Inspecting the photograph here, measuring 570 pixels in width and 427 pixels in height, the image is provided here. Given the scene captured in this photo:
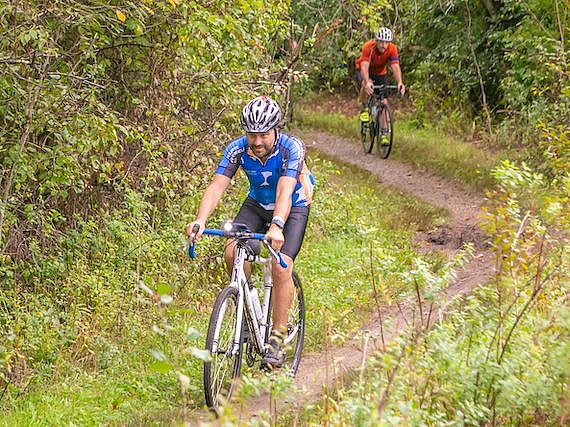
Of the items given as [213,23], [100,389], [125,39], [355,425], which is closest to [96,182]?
[125,39]

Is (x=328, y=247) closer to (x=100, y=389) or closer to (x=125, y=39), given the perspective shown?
(x=125, y=39)

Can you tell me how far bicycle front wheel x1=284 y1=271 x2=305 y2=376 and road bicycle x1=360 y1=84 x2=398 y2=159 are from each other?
28.1 feet

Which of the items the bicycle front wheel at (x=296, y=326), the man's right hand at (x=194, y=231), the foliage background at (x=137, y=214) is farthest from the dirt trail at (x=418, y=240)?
the man's right hand at (x=194, y=231)

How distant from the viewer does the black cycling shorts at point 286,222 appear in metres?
7.18

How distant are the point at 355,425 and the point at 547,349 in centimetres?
127

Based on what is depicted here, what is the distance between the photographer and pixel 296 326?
7.85 m

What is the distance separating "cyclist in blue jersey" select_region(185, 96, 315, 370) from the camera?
683 cm

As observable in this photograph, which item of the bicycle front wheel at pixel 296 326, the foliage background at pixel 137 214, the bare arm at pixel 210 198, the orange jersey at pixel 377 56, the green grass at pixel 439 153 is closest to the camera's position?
the foliage background at pixel 137 214

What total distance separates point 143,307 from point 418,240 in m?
4.35

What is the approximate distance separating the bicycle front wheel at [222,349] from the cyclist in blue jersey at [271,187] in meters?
0.29

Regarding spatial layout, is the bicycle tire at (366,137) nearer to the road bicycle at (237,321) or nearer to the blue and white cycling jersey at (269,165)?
the blue and white cycling jersey at (269,165)

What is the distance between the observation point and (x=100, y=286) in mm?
8734

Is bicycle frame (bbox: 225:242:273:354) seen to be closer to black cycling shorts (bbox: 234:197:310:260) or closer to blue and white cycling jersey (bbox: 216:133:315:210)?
black cycling shorts (bbox: 234:197:310:260)

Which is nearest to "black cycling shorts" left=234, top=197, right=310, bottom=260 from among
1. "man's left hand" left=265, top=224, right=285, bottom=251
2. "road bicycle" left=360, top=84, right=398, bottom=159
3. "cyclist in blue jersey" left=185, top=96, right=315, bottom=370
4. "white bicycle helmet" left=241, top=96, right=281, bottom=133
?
"cyclist in blue jersey" left=185, top=96, right=315, bottom=370
